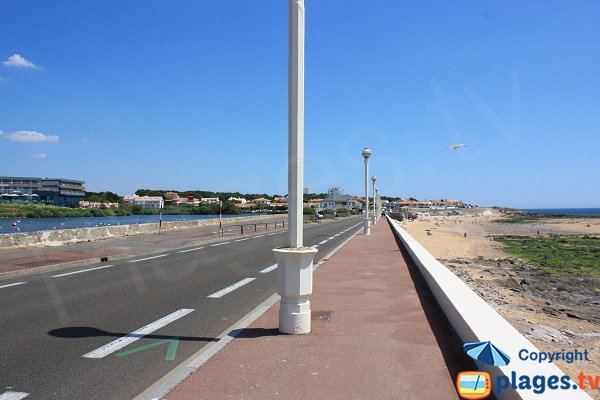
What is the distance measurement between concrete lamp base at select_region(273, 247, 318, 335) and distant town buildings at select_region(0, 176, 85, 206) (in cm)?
15187

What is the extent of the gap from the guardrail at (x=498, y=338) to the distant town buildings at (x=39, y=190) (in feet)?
500

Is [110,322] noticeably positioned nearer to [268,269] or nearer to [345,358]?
[345,358]

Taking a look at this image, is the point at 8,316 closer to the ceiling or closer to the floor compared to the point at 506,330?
closer to the floor

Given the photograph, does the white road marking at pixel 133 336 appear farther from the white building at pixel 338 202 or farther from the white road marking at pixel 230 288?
the white building at pixel 338 202

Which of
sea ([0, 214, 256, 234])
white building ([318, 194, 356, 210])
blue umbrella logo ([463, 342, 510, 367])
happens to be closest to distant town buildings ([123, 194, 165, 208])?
sea ([0, 214, 256, 234])

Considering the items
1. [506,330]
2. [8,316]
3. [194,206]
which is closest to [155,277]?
[8,316]

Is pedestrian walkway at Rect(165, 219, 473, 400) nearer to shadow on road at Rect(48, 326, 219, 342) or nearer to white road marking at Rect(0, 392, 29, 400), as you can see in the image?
shadow on road at Rect(48, 326, 219, 342)

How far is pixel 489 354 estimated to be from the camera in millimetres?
4234

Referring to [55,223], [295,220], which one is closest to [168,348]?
[295,220]

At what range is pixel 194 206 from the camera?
140 meters

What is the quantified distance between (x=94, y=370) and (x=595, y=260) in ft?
100

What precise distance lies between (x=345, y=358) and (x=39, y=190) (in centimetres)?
15879

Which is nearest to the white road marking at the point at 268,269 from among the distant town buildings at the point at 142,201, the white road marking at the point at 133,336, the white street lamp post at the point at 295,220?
the white road marking at the point at 133,336

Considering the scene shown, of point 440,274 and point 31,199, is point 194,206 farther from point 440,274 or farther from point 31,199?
point 440,274
